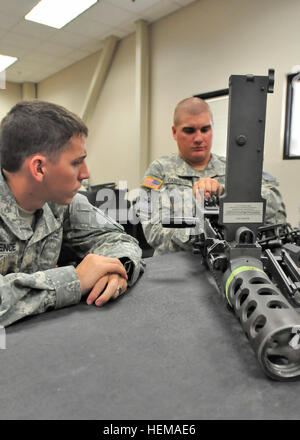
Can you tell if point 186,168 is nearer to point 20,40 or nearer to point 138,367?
point 138,367

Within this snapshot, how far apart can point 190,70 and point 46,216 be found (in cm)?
288

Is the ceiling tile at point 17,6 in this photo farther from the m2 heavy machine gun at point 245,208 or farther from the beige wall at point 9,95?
the m2 heavy machine gun at point 245,208

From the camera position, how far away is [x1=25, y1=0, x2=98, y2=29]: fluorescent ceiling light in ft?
10.6

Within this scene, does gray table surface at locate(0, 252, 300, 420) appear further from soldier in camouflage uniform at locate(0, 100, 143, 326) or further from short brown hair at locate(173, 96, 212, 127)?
short brown hair at locate(173, 96, 212, 127)

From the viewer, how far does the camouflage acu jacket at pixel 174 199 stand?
4.26ft

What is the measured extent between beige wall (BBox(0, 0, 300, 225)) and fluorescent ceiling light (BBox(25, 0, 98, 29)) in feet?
2.58

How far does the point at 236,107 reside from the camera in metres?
0.70

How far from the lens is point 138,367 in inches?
18.4

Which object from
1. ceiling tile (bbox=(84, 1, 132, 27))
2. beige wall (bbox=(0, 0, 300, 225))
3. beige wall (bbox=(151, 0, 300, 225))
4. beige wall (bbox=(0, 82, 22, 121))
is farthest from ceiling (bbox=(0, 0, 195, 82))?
beige wall (bbox=(0, 82, 22, 121))

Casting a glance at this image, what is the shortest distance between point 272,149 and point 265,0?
1.18 metres

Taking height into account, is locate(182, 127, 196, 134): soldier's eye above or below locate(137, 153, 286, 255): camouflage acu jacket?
above

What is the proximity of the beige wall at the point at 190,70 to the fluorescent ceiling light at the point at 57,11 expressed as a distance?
0.79m

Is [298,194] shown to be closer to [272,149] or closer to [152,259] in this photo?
[272,149]

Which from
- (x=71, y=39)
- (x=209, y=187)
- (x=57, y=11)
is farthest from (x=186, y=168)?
(x=71, y=39)
